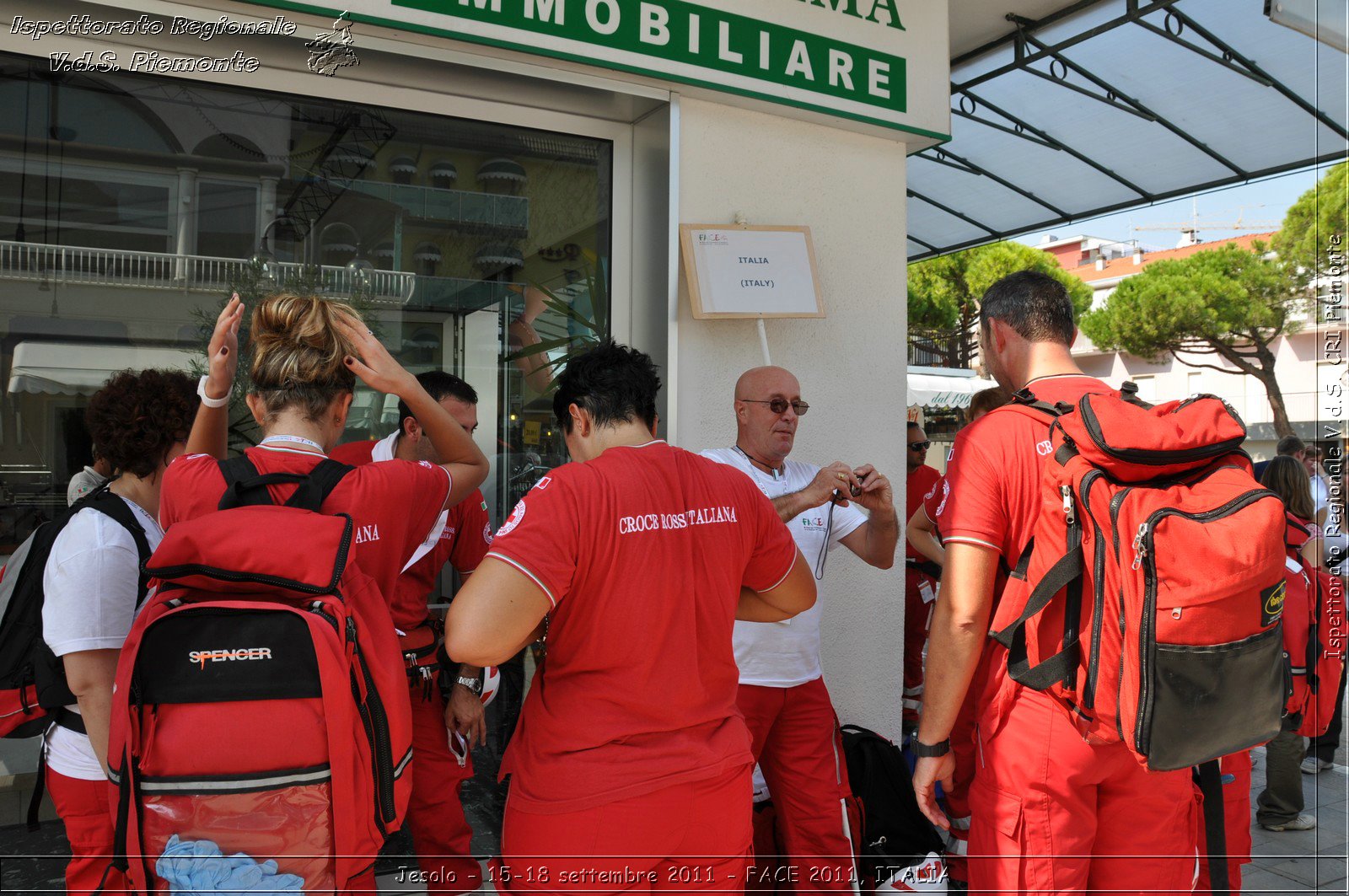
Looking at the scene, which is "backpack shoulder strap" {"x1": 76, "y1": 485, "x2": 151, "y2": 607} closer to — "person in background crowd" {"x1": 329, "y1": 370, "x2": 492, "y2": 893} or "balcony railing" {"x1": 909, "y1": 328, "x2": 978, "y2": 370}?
"person in background crowd" {"x1": 329, "y1": 370, "x2": 492, "y2": 893}

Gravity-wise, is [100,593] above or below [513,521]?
below

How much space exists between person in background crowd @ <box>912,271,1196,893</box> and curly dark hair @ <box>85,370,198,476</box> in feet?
6.99

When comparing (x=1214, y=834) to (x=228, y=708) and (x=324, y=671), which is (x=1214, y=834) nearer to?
(x=324, y=671)

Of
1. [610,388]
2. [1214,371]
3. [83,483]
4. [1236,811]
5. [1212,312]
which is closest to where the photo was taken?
[610,388]

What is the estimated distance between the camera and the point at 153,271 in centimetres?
354

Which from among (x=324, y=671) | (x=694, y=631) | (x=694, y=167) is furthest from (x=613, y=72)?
(x=324, y=671)

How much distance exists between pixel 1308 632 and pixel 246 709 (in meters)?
4.84

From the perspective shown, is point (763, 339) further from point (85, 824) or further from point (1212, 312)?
point (1212, 312)

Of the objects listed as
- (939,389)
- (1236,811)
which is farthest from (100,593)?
(939,389)

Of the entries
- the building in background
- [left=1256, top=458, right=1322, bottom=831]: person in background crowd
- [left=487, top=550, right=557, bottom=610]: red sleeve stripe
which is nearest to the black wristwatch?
[left=487, top=550, right=557, bottom=610]: red sleeve stripe

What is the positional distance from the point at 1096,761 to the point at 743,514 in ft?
3.37

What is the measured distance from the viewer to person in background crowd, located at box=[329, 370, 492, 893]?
3.46m

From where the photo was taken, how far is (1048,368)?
2.72 meters

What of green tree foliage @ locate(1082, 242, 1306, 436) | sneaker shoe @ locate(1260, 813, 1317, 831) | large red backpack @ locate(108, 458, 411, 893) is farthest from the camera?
green tree foliage @ locate(1082, 242, 1306, 436)
